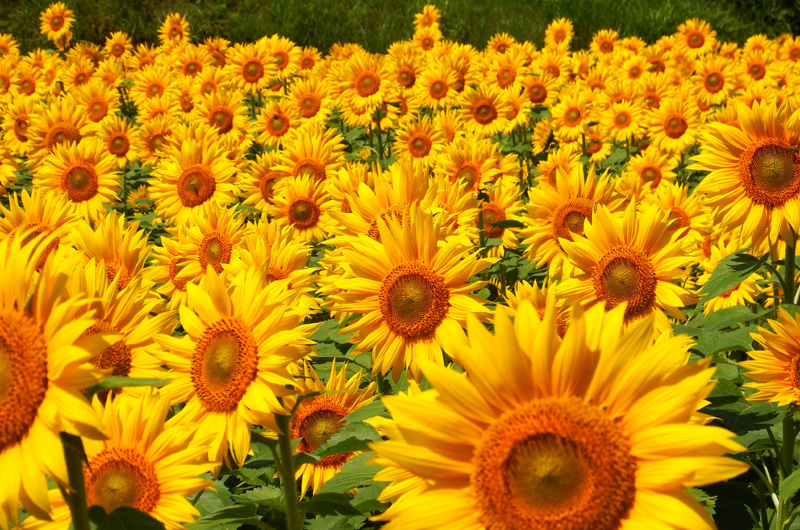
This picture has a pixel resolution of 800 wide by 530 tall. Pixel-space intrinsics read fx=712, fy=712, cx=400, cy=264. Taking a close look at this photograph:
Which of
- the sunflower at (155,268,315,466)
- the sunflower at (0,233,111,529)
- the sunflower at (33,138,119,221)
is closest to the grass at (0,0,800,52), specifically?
the sunflower at (33,138,119,221)

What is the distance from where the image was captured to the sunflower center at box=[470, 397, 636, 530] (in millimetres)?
1662

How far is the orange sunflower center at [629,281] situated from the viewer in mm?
3566

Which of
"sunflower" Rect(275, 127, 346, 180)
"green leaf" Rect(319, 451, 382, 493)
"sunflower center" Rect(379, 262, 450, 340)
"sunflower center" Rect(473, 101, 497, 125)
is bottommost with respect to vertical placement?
"green leaf" Rect(319, 451, 382, 493)

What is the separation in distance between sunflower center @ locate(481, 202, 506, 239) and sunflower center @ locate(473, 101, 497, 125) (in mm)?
2886

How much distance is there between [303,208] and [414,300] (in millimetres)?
2803

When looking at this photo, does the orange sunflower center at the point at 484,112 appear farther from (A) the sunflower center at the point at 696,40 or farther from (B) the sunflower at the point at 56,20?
(B) the sunflower at the point at 56,20

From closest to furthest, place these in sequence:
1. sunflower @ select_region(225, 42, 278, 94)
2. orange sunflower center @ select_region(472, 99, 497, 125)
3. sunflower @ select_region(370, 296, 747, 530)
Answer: sunflower @ select_region(370, 296, 747, 530) → orange sunflower center @ select_region(472, 99, 497, 125) → sunflower @ select_region(225, 42, 278, 94)

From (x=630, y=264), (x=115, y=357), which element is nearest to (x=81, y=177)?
(x=115, y=357)

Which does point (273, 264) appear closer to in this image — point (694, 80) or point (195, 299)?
point (195, 299)

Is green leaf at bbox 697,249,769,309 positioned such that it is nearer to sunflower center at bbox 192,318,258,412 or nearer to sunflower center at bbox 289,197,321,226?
sunflower center at bbox 192,318,258,412

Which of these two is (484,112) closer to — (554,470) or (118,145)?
(118,145)

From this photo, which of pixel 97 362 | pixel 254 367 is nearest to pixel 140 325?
pixel 97 362

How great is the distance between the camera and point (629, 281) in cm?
358

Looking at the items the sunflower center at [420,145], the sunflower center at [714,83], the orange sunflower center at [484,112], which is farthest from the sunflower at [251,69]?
the sunflower center at [714,83]
